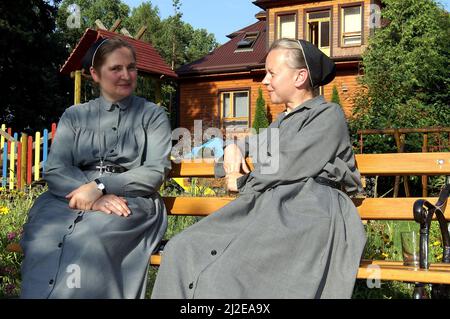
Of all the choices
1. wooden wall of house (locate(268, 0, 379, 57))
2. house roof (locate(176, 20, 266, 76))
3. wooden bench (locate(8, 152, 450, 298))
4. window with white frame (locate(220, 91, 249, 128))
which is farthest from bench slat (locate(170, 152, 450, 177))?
window with white frame (locate(220, 91, 249, 128))

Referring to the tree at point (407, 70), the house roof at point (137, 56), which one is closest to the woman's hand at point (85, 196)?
the house roof at point (137, 56)

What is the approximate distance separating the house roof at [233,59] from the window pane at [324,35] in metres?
2.34

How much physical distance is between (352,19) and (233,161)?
1821 centimetres

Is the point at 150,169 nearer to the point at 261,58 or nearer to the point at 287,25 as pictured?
the point at 287,25

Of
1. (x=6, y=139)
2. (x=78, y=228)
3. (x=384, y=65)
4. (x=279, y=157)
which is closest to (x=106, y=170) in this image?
(x=78, y=228)

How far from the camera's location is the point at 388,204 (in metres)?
3.37

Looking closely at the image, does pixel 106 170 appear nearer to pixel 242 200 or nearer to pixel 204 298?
pixel 242 200

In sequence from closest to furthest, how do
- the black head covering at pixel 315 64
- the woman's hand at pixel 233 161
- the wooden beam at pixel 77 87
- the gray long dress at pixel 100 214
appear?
the gray long dress at pixel 100 214
the black head covering at pixel 315 64
the woman's hand at pixel 233 161
the wooden beam at pixel 77 87

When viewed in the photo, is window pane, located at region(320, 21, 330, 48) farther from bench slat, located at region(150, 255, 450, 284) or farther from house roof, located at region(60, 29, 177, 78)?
bench slat, located at region(150, 255, 450, 284)

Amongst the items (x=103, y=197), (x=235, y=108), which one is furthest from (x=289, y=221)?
(x=235, y=108)

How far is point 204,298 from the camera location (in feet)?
8.69

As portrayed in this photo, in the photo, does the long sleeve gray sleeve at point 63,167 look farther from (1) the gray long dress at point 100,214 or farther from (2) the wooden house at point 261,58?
(2) the wooden house at point 261,58

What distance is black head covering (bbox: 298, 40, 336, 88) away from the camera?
3174 millimetres

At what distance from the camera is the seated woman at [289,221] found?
2674mm
